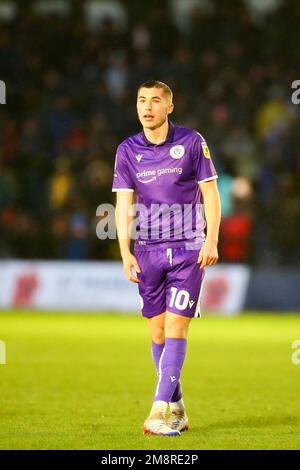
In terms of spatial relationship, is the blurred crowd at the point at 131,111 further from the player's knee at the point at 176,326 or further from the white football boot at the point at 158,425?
the white football boot at the point at 158,425

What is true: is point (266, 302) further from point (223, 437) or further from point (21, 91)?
point (223, 437)

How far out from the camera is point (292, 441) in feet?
24.8

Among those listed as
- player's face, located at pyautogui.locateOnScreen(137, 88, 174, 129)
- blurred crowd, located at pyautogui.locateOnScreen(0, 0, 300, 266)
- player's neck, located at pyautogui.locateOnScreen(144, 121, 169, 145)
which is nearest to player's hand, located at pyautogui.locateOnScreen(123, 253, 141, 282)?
player's neck, located at pyautogui.locateOnScreen(144, 121, 169, 145)

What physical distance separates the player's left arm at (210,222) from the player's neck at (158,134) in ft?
1.54

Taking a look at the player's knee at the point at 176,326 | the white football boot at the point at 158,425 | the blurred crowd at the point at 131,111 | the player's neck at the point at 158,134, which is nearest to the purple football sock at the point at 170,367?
the player's knee at the point at 176,326

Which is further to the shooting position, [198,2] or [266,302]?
[198,2]

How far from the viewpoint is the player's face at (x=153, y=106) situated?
813cm

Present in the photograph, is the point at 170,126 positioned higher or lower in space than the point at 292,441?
higher

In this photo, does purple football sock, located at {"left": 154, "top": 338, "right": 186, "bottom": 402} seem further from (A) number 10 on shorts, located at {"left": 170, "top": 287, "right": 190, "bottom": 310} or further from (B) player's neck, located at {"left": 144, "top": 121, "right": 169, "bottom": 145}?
(B) player's neck, located at {"left": 144, "top": 121, "right": 169, "bottom": 145}

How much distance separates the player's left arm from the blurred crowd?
38.9ft

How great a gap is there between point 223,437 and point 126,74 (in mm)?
17353

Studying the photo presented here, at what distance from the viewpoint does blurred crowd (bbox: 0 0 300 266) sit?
67.6 feet

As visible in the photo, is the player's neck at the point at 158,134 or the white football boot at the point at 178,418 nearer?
the white football boot at the point at 178,418
